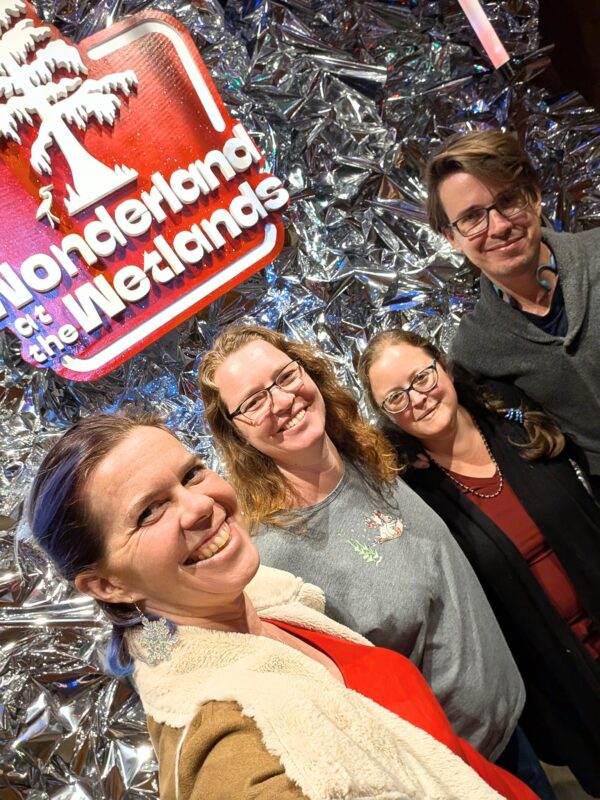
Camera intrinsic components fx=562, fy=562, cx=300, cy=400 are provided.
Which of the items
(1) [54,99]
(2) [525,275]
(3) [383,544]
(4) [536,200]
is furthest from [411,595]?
(1) [54,99]

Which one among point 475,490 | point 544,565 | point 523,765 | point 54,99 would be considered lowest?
point 523,765

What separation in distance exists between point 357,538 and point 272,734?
66 cm

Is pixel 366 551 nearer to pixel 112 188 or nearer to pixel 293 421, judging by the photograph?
pixel 293 421

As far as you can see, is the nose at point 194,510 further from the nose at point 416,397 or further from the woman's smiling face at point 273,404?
the nose at point 416,397

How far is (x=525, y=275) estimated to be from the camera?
5.09 feet

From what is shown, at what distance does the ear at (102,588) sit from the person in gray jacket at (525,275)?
122cm

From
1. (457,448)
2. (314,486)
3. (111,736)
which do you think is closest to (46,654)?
(111,736)

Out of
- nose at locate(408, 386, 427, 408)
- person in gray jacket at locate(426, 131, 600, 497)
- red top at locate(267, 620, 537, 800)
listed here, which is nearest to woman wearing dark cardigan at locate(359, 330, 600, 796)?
nose at locate(408, 386, 427, 408)

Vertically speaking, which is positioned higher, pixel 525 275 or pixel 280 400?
pixel 280 400

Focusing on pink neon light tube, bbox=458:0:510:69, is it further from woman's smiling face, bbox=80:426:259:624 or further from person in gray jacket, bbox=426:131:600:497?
woman's smiling face, bbox=80:426:259:624

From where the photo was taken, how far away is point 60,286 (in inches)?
65.0

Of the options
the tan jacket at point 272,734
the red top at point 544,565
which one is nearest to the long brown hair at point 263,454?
the red top at point 544,565

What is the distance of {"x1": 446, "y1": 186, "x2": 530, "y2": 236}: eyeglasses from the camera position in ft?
4.86

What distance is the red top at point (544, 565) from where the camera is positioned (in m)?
1.47
